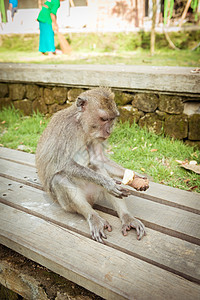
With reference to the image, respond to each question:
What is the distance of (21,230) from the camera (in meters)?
1.94

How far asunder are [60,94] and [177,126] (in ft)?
5.90

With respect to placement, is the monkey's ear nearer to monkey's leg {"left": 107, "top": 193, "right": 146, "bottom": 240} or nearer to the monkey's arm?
the monkey's arm

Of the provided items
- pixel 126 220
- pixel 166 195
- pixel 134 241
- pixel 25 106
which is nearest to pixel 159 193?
pixel 166 195

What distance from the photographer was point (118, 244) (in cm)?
181

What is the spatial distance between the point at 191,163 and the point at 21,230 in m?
2.00

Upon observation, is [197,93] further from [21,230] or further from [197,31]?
[197,31]

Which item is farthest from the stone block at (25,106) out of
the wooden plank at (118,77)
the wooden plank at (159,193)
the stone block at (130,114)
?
the wooden plank at (159,193)

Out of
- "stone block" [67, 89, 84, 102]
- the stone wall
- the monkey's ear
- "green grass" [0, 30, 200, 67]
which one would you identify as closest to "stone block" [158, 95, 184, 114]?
the stone wall

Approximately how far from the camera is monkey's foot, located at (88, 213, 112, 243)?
185cm

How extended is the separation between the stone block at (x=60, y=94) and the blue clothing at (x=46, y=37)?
0.92 m

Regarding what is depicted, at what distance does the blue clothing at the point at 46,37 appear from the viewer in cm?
477

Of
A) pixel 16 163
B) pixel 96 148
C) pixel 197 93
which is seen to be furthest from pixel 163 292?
pixel 197 93

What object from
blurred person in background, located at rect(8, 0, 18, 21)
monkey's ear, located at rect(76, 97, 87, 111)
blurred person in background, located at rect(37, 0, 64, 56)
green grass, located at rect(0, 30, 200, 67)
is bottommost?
monkey's ear, located at rect(76, 97, 87, 111)

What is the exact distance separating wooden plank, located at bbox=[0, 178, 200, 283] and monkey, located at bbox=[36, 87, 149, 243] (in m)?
0.06
